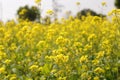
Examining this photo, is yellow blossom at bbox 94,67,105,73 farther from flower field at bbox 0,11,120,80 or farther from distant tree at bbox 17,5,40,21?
distant tree at bbox 17,5,40,21

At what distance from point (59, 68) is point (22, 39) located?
6.98 feet

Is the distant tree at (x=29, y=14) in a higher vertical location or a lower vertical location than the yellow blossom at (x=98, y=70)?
higher

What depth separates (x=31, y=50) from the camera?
18.5ft

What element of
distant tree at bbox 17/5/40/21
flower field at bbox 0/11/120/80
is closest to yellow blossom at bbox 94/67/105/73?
flower field at bbox 0/11/120/80

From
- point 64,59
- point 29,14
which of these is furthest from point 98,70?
point 29,14

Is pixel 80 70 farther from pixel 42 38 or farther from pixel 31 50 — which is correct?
pixel 42 38

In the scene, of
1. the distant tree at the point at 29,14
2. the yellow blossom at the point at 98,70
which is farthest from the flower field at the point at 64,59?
A: the distant tree at the point at 29,14

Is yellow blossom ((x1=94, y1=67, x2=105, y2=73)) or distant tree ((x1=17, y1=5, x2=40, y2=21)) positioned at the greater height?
distant tree ((x1=17, y1=5, x2=40, y2=21))

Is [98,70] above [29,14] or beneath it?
beneath

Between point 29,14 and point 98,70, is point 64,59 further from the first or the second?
point 29,14

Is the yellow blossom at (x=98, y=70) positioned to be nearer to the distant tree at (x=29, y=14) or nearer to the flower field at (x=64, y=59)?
the flower field at (x=64, y=59)

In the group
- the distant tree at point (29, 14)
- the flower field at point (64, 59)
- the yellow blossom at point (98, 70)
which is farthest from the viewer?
the distant tree at point (29, 14)

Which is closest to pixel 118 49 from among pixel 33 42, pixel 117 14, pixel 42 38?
pixel 117 14

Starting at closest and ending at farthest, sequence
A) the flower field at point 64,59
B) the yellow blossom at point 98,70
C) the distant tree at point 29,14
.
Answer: the yellow blossom at point 98,70 < the flower field at point 64,59 < the distant tree at point 29,14
